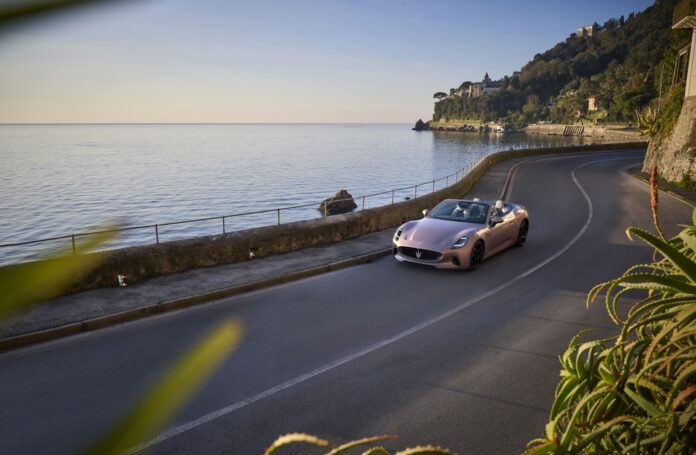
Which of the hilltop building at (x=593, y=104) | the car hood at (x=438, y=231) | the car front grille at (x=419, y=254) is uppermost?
the hilltop building at (x=593, y=104)

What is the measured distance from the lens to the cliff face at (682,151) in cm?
2822

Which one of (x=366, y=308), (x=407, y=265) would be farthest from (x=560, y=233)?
(x=366, y=308)

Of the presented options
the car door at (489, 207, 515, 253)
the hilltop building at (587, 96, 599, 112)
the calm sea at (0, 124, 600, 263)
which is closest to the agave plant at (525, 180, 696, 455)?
the car door at (489, 207, 515, 253)

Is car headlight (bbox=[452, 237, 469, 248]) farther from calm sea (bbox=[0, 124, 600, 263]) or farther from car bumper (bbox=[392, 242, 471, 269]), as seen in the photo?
calm sea (bbox=[0, 124, 600, 263])

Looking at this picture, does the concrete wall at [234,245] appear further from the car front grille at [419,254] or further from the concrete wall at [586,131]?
the concrete wall at [586,131]

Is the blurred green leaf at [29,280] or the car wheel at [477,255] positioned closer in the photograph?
the blurred green leaf at [29,280]

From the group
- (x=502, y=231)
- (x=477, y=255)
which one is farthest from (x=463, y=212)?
(x=477, y=255)

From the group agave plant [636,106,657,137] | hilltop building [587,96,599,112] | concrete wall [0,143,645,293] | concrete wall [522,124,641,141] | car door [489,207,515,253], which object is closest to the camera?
concrete wall [0,143,645,293]

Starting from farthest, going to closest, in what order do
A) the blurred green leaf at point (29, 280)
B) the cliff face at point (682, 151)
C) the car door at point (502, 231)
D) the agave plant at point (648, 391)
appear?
the cliff face at point (682, 151)
the car door at point (502, 231)
the agave plant at point (648, 391)
the blurred green leaf at point (29, 280)

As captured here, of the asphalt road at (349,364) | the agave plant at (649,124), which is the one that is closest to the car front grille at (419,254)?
the asphalt road at (349,364)

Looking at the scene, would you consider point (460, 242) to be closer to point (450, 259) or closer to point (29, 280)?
point (450, 259)

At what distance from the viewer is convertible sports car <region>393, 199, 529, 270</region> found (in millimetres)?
12375

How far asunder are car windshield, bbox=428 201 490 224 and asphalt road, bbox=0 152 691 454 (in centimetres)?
158

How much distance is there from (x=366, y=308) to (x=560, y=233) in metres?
9.90
